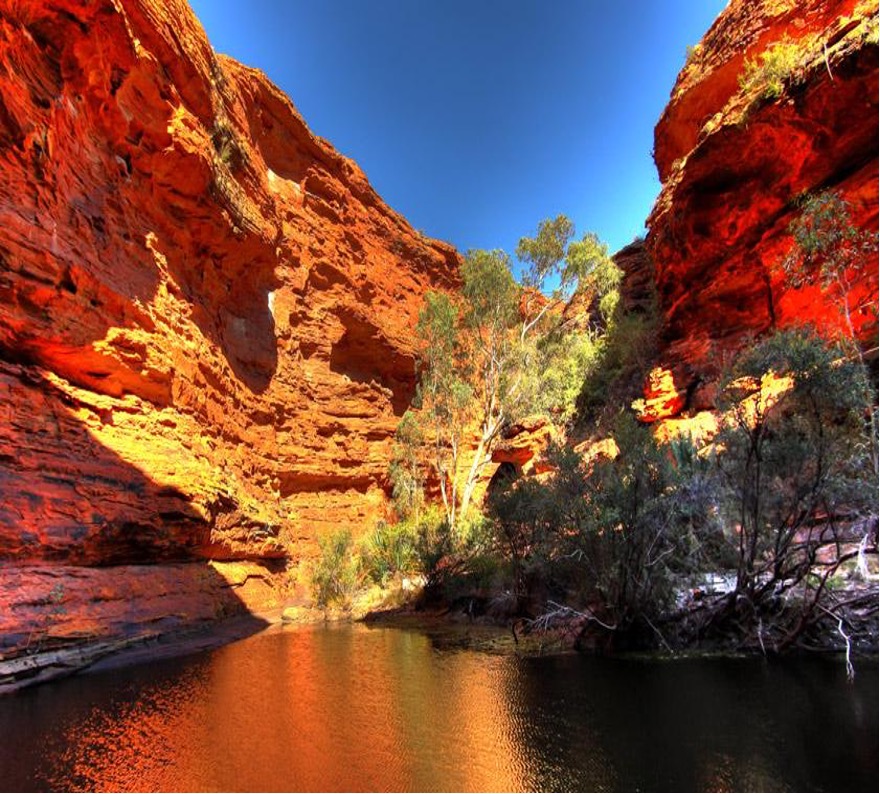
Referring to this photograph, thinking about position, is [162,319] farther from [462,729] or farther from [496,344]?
[462,729]

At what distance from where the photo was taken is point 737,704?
4.79 meters

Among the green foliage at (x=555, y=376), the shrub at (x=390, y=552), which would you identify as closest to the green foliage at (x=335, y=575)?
the shrub at (x=390, y=552)

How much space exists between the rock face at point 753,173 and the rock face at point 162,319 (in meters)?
13.6

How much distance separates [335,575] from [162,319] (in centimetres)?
916

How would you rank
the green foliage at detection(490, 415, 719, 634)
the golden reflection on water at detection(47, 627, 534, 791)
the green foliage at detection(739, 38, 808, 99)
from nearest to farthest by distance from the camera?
the golden reflection on water at detection(47, 627, 534, 791), the green foliage at detection(490, 415, 719, 634), the green foliage at detection(739, 38, 808, 99)

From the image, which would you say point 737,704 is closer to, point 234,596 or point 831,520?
point 831,520

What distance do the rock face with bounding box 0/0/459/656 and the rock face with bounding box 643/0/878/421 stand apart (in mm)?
13557

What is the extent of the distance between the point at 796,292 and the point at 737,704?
14.2m

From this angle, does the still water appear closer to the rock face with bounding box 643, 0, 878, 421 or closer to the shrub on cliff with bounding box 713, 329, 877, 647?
the shrub on cliff with bounding box 713, 329, 877, 647

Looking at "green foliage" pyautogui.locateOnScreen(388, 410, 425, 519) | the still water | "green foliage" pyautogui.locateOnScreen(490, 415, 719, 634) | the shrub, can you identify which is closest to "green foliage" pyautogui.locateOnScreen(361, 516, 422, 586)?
the shrub

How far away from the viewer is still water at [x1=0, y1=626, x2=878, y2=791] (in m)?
3.60

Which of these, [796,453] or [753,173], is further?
[753,173]

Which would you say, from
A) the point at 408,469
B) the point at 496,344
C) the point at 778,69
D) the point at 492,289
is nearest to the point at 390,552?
the point at 408,469

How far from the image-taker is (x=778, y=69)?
46.5ft
